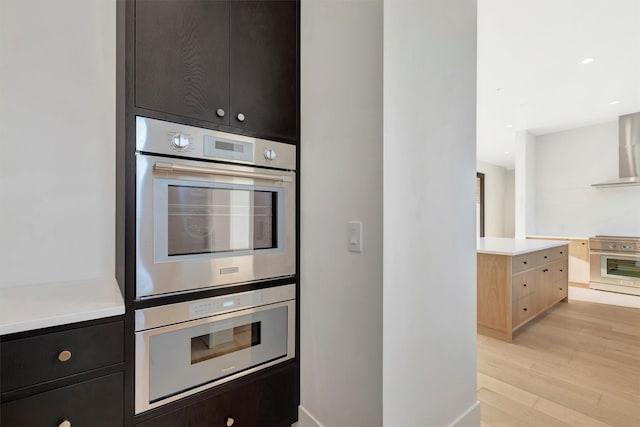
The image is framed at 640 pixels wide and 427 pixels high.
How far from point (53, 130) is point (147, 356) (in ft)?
3.69

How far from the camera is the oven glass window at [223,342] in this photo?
4.16 feet

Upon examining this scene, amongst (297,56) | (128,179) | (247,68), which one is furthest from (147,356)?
(297,56)

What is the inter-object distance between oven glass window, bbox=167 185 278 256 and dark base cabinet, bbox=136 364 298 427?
637mm

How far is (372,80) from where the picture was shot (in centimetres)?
118

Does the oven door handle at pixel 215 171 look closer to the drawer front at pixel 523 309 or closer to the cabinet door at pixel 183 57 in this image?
the cabinet door at pixel 183 57

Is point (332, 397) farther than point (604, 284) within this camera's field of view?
No

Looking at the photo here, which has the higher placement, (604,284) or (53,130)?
(53,130)

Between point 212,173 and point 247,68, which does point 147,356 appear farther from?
point 247,68

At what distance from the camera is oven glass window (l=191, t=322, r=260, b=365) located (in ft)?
4.16

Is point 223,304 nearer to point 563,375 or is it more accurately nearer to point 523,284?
point 563,375

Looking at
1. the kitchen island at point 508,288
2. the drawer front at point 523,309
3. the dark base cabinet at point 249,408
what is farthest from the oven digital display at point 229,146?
the drawer front at point 523,309

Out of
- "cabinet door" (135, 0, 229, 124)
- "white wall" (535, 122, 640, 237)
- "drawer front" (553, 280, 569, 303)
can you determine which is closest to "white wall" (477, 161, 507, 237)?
"white wall" (535, 122, 640, 237)

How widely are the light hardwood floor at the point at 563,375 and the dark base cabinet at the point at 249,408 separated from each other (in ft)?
3.98

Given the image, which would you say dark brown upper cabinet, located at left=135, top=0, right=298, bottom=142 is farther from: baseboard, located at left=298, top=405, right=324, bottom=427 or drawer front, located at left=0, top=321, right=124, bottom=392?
baseboard, located at left=298, top=405, right=324, bottom=427
